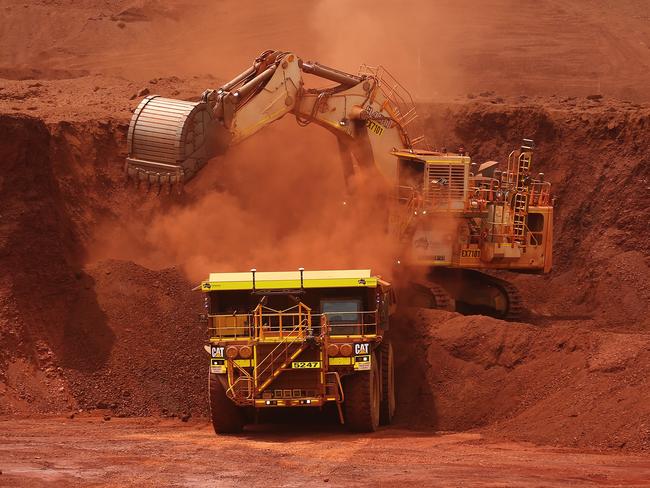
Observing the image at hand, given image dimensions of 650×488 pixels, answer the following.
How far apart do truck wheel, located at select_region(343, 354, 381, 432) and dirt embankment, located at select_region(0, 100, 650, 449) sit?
2229 mm

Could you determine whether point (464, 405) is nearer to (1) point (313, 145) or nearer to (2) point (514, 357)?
(2) point (514, 357)

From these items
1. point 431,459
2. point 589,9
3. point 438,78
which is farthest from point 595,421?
point 589,9

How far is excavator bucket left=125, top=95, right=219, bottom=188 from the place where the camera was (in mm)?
25156

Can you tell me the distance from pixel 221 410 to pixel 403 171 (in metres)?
8.89

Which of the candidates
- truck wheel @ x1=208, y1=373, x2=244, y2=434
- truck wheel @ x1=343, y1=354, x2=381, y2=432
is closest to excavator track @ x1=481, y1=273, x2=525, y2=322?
truck wheel @ x1=343, y1=354, x2=381, y2=432

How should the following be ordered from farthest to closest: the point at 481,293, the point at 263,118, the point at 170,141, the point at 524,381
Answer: the point at 481,293, the point at 263,118, the point at 524,381, the point at 170,141

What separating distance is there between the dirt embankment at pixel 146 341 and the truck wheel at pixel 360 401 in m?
2.23

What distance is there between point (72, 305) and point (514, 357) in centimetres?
872

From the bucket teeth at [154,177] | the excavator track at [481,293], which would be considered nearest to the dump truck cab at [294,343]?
the bucket teeth at [154,177]

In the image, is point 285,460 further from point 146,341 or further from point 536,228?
point 536,228

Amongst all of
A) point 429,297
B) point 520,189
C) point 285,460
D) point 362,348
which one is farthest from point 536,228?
point 285,460

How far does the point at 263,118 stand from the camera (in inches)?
1061

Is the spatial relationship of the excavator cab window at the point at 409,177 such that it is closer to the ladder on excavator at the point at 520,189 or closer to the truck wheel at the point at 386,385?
the ladder on excavator at the point at 520,189

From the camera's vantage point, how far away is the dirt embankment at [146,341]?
24.1m
